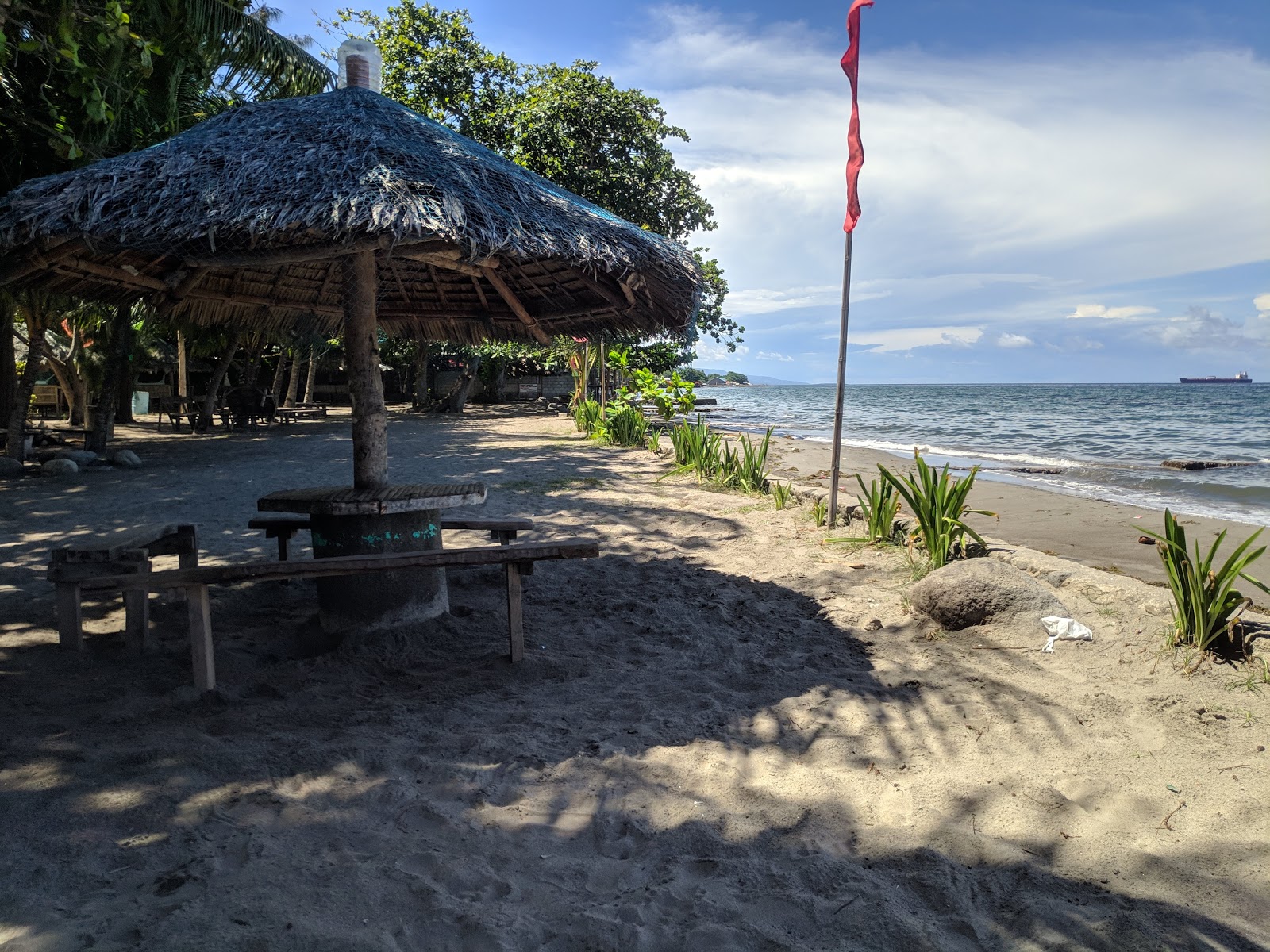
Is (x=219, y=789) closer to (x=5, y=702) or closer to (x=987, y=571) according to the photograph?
(x=5, y=702)

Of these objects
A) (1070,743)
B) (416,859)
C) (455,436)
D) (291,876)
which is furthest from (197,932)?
(455,436)

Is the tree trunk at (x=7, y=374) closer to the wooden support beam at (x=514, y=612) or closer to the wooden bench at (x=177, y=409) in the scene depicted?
the wooden bench at (x=177, y=409)

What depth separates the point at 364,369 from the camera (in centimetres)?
379

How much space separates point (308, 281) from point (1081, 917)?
4946 millimetres

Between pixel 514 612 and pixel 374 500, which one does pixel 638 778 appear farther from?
pixel 374 500

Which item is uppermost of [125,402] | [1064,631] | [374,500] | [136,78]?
[136,78]

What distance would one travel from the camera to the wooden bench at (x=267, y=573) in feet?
9.93

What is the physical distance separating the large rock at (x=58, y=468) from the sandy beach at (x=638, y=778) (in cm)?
486

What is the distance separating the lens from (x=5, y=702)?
2.95 metres

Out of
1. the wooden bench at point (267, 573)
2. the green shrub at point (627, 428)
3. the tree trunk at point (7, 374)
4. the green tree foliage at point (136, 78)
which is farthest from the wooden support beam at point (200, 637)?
the tree trunk at point (7, 374)

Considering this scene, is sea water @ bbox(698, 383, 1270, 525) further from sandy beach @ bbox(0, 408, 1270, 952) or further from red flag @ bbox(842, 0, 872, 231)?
sandy beach @ bbox(0, 408, 1270, 952)

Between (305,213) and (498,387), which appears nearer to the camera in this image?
(305,213)

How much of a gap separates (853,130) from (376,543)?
13.9 ft

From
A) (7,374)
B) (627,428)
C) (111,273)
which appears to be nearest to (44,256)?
(111,273)
